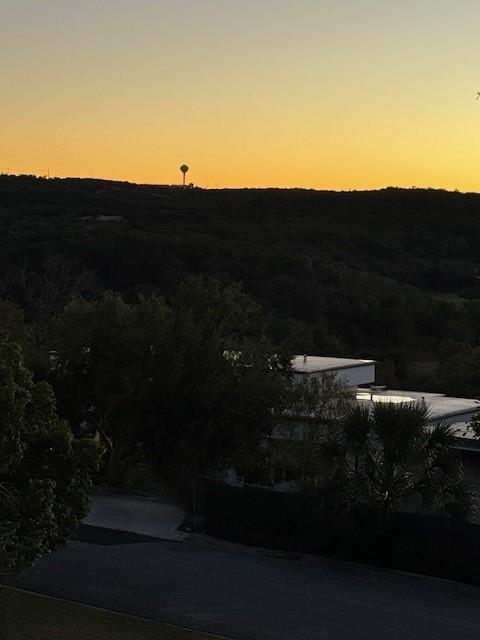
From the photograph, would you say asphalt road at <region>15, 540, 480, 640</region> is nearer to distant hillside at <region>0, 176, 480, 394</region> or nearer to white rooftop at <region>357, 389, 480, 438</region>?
white rooftop at <region>357, 389, 480, 438</region>

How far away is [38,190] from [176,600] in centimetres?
12844

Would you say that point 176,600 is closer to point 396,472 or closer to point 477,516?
point 396,472

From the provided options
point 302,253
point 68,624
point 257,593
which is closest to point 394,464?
point 257,593

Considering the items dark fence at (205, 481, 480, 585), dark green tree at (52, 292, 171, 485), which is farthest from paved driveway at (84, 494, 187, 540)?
dark green tree at (52, 292, 171, 485)

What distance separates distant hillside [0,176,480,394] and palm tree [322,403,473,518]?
78.5 feet

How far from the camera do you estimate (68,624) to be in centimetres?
2044

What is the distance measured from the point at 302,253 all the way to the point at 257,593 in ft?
261

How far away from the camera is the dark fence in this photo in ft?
85.9

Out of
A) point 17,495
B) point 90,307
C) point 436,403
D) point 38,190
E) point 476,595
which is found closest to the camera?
point 17,495

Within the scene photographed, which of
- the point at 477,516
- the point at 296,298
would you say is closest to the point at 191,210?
the point at 296,298

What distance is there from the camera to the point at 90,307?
1492 inches

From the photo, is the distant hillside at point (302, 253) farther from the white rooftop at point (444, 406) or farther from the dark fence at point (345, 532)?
the dark fence at point (345, 532)

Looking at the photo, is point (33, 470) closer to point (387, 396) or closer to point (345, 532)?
point (345, 532)

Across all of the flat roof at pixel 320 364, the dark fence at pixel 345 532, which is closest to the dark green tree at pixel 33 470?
the dark fence at pixel 345 532
